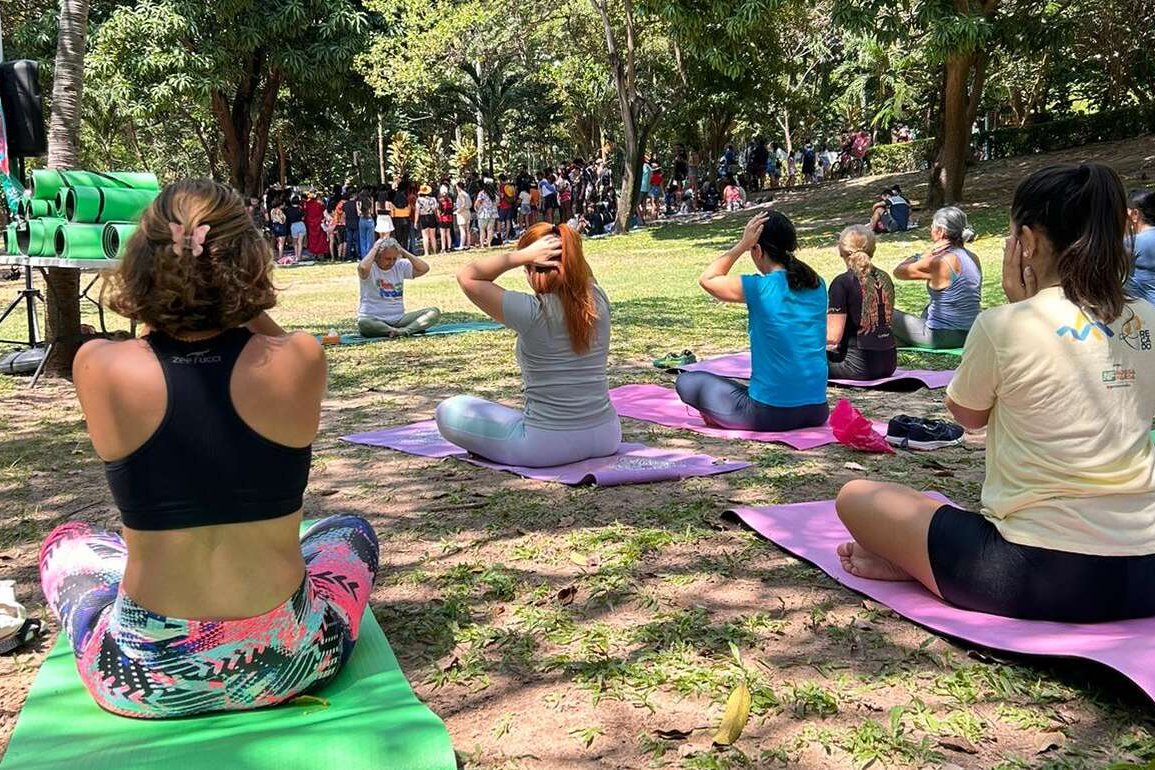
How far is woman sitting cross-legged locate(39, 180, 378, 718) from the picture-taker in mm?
2393

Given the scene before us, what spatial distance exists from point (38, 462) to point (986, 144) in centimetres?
2570

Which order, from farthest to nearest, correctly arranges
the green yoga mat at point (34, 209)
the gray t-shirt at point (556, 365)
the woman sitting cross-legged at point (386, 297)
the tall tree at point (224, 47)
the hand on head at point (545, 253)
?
the tall tree at point (224, 47) → the woman sitting cross-legged at point (386, 297) → the green yoga mat at point (34, 209) → the gray t-shirt at point (556, 365) → the hand on head at point (545, 253)

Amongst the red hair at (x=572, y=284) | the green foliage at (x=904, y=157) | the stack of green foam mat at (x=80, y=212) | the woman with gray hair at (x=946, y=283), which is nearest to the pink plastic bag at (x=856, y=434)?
the red hair at (x=572, y=284)

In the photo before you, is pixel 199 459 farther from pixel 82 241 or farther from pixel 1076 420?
pixel 82 241

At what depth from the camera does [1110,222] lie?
285 cm

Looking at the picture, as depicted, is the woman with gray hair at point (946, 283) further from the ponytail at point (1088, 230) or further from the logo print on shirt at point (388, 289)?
the ponytail at point (1088, 230)

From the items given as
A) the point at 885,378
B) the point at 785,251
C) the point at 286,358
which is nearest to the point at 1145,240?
the point at 885,378

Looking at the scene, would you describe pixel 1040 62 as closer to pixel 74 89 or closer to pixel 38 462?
pixel 74 89

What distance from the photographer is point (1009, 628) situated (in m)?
3.01

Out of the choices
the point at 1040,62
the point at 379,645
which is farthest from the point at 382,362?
the point at 1040,62

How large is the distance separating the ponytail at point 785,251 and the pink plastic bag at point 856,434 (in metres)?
0.67

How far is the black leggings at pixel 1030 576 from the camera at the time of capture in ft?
9.45

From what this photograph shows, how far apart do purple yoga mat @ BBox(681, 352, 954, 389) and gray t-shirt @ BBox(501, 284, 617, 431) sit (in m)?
2.61

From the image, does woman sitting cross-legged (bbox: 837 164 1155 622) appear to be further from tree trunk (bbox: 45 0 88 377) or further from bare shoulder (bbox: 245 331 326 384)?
tree trunk (bbox: 45 0 88 377)
